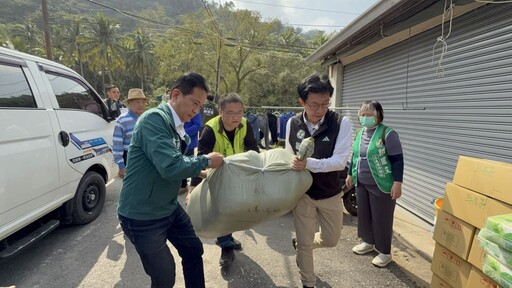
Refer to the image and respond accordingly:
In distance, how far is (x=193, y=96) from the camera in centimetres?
171

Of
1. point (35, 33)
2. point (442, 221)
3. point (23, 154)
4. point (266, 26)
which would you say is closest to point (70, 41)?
point (35, 33)

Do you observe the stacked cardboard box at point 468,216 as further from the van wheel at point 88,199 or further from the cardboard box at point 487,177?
the van wheel at point 88,199

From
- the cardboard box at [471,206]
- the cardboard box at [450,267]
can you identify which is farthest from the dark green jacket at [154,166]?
the cardboard box at [450,267]

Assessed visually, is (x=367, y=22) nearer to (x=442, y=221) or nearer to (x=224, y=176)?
(x=442, y=221)

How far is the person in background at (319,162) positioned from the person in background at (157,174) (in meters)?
0.78

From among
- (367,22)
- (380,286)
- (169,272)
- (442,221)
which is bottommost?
(380,286)

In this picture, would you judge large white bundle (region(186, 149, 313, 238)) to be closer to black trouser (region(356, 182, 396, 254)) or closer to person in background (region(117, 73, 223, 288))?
person in background (region(117, 73, 223, 288))

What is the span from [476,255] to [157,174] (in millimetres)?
2090

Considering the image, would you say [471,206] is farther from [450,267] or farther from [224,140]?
[224,140]

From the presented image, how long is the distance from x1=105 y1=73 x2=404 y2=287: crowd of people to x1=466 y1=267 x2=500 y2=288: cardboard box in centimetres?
89

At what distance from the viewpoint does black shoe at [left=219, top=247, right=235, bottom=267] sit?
8.93 ft

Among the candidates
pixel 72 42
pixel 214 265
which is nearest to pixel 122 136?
pixel 214 265

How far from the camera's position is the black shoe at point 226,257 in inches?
107

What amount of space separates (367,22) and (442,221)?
3088 mm
